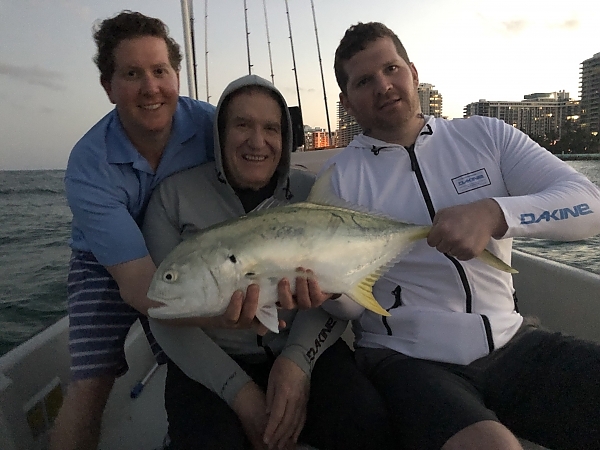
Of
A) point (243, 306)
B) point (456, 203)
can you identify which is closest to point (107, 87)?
point (243, 306)

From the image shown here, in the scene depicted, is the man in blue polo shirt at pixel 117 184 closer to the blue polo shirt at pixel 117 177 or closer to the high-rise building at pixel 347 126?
the blue polo shirt at pixel 117 177

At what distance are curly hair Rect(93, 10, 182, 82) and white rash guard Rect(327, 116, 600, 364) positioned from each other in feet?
3.95

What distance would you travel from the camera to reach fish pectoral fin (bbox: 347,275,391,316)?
5.46 feet

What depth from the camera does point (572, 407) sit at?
63.2 inches

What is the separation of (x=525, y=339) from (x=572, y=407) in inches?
13.0

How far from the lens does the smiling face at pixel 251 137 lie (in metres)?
2.00

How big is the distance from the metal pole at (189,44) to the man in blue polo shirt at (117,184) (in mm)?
2972

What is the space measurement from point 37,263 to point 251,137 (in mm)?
10521

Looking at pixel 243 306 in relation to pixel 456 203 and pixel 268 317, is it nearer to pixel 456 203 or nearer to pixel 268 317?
pixel 268 317

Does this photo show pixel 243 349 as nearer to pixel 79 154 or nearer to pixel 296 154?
pixel 79 154

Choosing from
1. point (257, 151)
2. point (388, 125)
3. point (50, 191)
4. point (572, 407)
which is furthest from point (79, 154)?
point (50, 191)

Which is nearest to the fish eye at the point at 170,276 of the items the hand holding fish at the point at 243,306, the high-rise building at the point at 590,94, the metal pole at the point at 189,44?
the hand holding fish at the point at 243,306

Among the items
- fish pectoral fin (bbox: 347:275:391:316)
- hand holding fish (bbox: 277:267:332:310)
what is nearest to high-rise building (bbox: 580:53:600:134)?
fish pectoral fin (bbox: 347:275:391:316)

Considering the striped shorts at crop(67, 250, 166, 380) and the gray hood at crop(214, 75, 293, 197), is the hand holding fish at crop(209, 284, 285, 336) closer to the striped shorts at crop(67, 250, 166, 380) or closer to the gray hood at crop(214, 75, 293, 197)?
the gray hood at crop(214, 75, 293, 197)
